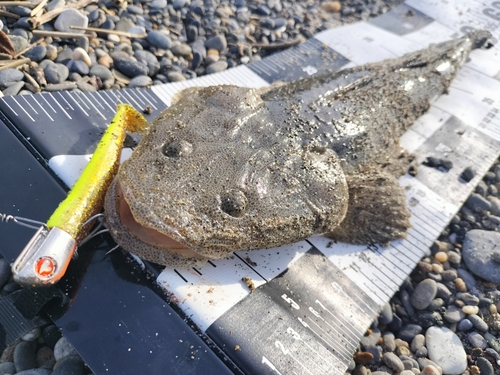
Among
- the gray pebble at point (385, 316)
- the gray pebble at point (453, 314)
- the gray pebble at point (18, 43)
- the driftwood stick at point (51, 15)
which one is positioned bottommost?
the gray pebble at point (453, 314)

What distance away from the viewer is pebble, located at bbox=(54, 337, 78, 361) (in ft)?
9.92

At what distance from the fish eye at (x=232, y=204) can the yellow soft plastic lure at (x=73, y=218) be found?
903 mm

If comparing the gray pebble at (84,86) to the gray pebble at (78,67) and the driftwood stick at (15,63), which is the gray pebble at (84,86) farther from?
the driftwood stick at (15,63)

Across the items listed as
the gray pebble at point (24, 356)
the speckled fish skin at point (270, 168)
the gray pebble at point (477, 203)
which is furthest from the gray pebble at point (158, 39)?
the gray pebble at point (477, 203)

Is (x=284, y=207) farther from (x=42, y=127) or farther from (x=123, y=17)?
(x=123, y=17)

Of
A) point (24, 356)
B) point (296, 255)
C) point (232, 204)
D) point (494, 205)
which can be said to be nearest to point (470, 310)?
point (494, 205)

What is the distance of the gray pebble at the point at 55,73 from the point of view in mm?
4492

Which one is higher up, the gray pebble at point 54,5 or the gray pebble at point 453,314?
the gray pebble at point 54,5

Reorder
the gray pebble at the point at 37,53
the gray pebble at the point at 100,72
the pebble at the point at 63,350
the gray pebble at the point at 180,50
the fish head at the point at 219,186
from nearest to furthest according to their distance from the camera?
the fish head at the point at 219,186 < the pebble at the point at 63,350 < the gray pebble at the point at 37,53 < the gray pebble at the point at 100,72 < the gray pebble at the point at 180,50

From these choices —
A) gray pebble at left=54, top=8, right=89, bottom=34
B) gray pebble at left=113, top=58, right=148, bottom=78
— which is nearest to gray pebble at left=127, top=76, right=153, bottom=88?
gray pebble at left=113, top=58, right=148, bottom=78

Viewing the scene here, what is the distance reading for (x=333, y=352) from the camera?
3223 millimetres

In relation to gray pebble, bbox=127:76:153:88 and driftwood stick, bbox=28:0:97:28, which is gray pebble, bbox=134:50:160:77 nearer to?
gray pebble, bbox=127:76:153:88

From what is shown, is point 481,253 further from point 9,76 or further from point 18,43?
point 18,43

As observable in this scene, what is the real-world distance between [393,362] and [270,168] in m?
1.94
